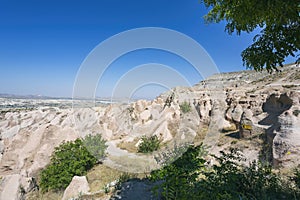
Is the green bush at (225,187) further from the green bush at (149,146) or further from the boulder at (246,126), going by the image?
the green bush at (149,146)

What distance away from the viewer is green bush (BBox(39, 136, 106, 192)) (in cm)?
760

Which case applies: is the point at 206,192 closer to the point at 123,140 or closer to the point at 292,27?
the point at 292,27

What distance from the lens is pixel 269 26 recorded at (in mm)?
2242

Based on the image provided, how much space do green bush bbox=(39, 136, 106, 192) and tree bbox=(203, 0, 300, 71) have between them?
881cm

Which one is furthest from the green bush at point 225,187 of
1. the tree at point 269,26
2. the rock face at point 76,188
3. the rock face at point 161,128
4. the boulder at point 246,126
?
the boulder at point 246,126

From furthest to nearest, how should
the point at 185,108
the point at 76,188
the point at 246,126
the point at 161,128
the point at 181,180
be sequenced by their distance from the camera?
the point at 185,108 → the point at 161,128 → the point at 246,126 → the point at 76,188 → the point at 181,180

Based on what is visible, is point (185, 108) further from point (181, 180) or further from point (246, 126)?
point (181, 180)

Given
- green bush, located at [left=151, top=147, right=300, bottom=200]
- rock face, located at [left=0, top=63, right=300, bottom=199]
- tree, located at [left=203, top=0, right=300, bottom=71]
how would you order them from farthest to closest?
1. rock face, located at [left=0, top=63, right=300, bottom=199]
2. green bush, located at [left=151, top=147, right=300, bottom=200]
3. tree, located at [left=203, top=0, right=300, bottom=71]

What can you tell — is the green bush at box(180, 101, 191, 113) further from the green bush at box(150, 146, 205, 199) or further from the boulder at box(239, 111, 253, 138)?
the green bush at box(150, 146, 205, 199)

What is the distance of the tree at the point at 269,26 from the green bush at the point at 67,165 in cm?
881

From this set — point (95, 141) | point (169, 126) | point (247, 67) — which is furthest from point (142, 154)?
point (247, 67)

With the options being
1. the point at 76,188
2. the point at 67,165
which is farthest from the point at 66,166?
the point at 76,188

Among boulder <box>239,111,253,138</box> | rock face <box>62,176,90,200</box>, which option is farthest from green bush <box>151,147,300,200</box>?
boulder <box>239,111,253,138</box>

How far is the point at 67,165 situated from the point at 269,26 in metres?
9.62
